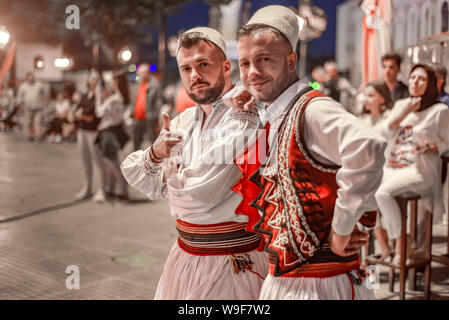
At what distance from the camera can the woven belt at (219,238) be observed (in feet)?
8.31

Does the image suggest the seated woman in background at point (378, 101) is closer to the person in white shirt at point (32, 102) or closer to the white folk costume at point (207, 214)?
the white folk costume at point (207, 214)

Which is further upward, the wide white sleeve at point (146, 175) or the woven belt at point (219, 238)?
the wide white sleeve at point (146, 175)

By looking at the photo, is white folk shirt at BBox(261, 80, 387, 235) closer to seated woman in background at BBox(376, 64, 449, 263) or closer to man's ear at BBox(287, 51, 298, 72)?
man's ear at BBox(287, 51, 298, 72)

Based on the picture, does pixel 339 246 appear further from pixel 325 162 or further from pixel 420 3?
pixel 420 3

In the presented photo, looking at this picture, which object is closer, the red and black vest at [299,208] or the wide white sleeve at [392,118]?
the red and black vest at [299,208]

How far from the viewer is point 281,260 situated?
2057 mm

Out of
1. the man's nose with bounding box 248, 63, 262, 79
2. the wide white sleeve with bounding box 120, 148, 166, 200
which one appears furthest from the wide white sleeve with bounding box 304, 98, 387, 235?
the wide white sleeve with bounding box 120, 148, 166, 200

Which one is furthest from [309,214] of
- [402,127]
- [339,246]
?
[402,127]

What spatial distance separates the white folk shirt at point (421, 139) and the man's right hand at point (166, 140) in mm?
2883

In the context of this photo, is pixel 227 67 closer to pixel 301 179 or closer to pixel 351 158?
pixel 301 179

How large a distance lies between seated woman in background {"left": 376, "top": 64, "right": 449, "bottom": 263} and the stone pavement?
0.78 metres

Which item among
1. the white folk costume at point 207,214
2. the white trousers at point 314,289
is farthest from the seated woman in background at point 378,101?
the white trousers at point 314,289

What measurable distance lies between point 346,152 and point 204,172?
2.42 ft

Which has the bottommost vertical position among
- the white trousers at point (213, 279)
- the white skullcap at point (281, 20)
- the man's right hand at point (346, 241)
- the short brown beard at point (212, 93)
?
the white trousers at point (213, 279)
